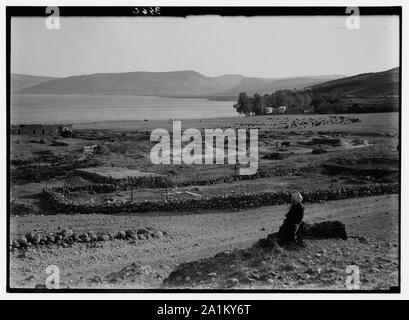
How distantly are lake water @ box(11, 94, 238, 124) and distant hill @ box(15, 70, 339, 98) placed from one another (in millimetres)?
76

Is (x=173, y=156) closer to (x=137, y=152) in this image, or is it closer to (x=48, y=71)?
(x=137, y=152)

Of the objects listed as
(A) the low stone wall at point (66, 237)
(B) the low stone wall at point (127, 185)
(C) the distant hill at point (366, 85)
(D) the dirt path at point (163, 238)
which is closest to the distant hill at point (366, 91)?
(C) the distant hill at point (366, 85)

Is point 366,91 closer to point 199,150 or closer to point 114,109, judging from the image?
point 199,150

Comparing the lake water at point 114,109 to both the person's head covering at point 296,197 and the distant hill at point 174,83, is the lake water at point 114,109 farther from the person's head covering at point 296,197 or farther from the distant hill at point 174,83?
the person's head covering at point 296,197

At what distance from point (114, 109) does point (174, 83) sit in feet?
2.28

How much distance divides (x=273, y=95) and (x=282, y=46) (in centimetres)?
52

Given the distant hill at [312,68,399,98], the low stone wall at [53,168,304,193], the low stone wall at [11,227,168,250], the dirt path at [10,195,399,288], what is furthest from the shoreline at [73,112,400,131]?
the low stone wall at [11,227,168,250]

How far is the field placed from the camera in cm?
514

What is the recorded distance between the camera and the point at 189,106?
546 centimetres

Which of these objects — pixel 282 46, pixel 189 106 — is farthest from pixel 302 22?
Result: pixel 189 106

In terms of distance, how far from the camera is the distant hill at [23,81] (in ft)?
17.2

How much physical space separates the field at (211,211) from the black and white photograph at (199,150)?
0.01m

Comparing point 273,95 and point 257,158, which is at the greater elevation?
point 273,95

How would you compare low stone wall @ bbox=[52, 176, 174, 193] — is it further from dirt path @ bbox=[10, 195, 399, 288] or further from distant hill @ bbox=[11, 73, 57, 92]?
distant hill @ bbox=[11, 73, 57, 92]
